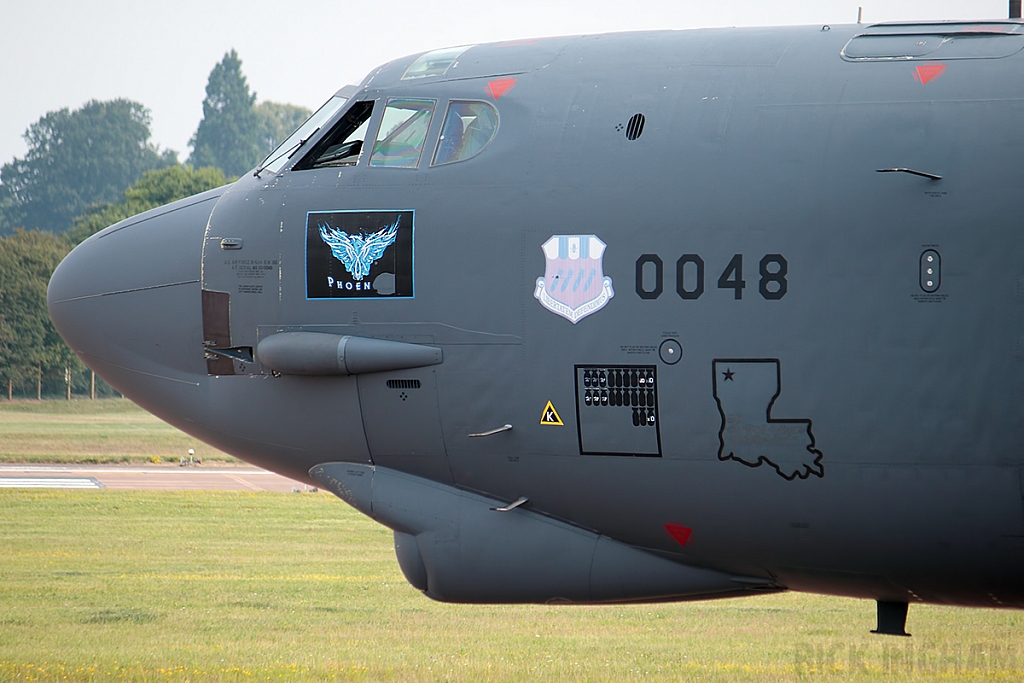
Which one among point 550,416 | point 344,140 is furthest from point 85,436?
point 550,416

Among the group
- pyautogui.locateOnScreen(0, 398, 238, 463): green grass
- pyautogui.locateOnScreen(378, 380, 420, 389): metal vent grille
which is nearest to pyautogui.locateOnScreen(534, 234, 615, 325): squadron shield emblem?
pyautogui.locateOnScreen(378, 380, 420, 389): metal vent grille

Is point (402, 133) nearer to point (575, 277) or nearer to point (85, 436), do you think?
point (575, 277)

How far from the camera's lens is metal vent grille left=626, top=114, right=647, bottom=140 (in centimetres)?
606

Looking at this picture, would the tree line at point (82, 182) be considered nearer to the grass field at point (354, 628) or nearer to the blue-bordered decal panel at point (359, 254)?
the grass field at point (354, 628)

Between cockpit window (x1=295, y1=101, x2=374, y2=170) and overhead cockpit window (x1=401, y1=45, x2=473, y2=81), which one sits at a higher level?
overhead cockpit window (x1=401, y1=45, x2=473, y2=81)

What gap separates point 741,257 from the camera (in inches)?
224

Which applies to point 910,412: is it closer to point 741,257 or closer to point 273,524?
point 741,257

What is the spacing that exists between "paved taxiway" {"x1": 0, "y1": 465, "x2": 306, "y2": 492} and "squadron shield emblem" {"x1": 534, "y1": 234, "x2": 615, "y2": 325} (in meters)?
26.4

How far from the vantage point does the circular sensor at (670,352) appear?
5.78 metres

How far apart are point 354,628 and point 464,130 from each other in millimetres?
9539

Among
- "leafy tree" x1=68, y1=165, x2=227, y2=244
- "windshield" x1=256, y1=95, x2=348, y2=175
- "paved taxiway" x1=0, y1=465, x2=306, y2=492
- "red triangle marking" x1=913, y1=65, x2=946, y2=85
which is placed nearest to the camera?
"red triangle marking" x1=913, y1=65, x2=946, y2=85

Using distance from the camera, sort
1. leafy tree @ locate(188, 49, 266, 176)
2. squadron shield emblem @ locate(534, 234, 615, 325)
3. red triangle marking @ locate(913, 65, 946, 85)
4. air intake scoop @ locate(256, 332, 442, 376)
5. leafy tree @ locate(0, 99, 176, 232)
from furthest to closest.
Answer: leafy tree @ locate(188, 49, 266, 176)
leafy tree @ locate(0, 99, 176, 232)
air intake scoop @ locate(256, 332, 442, 376)
squadron shield emblem @ locate(534, 234, 615, 325)
red triangle marking @ locate(913, 65, 946, 85)

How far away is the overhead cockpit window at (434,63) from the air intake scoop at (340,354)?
1.81 meters

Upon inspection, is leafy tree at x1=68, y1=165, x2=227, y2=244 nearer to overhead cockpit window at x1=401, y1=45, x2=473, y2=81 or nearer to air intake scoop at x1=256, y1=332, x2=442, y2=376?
overhead cockpit window at x1=401, y1=45, x2=473, y2=81
